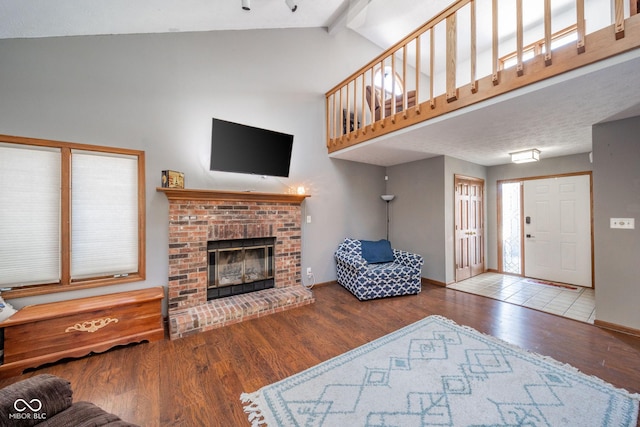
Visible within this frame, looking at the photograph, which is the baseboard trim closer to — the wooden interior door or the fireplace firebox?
the wooden interior door

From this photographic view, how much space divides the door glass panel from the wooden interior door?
430mm

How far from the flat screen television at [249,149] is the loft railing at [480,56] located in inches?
41.4

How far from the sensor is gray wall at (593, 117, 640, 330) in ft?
8.42

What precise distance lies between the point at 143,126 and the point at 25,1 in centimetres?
112

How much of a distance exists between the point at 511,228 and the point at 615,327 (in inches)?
104

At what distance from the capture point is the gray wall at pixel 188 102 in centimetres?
231

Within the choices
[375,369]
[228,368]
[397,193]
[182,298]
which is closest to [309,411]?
[375,369]

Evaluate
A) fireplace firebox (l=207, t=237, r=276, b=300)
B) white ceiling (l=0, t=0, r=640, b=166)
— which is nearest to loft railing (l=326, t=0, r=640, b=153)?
white ceiling (l=0, t=0, r=640, b=166)

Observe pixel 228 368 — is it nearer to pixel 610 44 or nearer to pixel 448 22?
pixel 610 44

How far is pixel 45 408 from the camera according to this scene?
40.1 inches

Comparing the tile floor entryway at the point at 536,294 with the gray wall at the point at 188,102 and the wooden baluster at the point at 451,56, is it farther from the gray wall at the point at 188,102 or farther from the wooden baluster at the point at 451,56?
the wooden baluster at the point at 451,56

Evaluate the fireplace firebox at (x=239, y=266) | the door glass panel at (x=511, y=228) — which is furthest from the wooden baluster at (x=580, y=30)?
the door glass panel at (x=511, y=228)

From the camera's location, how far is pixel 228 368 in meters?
2.03

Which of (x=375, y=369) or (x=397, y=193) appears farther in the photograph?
(x=397, y=193)
